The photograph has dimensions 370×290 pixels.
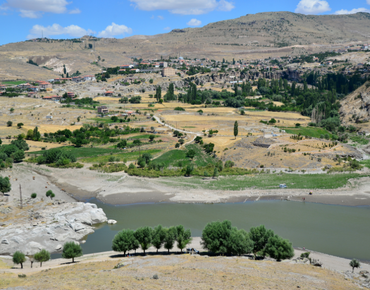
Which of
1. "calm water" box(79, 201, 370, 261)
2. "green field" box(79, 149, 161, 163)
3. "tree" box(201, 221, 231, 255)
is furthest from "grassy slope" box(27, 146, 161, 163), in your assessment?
"tree" box(201, 221, 231, 255)

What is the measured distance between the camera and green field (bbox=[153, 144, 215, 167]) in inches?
2350

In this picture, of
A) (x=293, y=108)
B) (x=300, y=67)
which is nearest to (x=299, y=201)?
(x=293, y=108)

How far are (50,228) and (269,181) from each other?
2931cm

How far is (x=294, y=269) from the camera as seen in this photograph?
1017 inches

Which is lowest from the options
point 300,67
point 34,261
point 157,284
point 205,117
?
point 34,261

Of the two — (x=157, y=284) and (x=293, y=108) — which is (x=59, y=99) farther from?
(x=157, y=284)

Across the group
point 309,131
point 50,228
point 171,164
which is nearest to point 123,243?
point 50,228

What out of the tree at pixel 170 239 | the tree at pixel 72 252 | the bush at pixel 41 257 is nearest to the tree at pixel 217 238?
the tree at pixel 170 239

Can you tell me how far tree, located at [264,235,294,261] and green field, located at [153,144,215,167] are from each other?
3077 cm

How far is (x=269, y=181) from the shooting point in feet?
166

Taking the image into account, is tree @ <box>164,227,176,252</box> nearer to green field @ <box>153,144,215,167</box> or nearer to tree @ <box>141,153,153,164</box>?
green field @ <box>153,144,215,167</box>

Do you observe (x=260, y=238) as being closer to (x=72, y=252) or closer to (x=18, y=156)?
(x=72, y=252)

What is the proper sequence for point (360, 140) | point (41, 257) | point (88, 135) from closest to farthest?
point (41, 257) → point (88, 135) → point (360, 140)

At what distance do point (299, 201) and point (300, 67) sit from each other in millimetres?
138488
